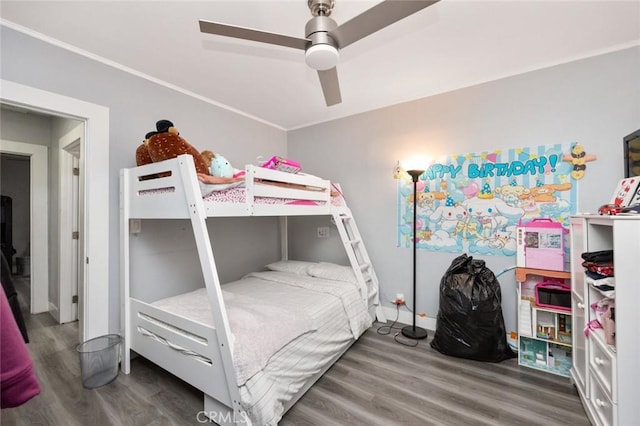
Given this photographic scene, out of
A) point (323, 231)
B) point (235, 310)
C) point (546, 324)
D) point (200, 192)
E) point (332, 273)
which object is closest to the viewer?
point (200, 192)

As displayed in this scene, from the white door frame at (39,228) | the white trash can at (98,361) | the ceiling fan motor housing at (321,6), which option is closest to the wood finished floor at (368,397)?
the white trash can at (98,361)

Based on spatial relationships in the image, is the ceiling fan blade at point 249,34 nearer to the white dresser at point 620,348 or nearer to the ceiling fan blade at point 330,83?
the ceiling fan blade at point 330,83

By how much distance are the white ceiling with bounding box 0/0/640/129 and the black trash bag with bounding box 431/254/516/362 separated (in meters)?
1.68

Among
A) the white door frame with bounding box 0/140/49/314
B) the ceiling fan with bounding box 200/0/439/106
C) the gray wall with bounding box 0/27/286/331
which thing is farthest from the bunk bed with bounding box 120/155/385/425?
the white door frame with bounding box 0/140/49/314

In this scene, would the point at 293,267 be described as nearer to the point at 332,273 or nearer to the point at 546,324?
the point at 332,273

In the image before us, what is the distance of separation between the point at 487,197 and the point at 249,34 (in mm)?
2267

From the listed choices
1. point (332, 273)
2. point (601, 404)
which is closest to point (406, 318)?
point (332, 273)

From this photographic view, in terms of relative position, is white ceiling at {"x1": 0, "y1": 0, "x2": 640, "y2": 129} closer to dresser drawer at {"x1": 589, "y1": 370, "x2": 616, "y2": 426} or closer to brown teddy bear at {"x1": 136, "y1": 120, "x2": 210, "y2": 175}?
brown teddy bear at {"x1": 136, "y1": 120, "x2": 210, "y2": 175}

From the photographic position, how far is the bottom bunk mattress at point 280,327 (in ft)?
4.51

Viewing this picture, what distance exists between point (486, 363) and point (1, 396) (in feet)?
8.69

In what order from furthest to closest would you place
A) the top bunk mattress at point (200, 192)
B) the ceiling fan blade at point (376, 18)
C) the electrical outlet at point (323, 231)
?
the electrical outlet at point (323, 231), the top bunk mattress at point (200, 192), the ceiling fan blade at point (376, 18)

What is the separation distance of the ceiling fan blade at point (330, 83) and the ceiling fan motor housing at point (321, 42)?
177 mm

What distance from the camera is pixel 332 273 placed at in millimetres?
2703

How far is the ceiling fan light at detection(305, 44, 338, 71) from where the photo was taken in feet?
4.31
